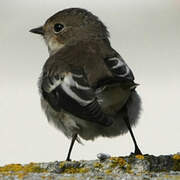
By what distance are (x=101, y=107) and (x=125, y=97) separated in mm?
273

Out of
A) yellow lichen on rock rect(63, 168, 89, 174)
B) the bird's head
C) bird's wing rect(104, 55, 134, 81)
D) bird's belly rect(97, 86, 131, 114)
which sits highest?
the bird's head

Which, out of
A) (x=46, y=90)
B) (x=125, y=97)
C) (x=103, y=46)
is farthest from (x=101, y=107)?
(x=103, y=46)

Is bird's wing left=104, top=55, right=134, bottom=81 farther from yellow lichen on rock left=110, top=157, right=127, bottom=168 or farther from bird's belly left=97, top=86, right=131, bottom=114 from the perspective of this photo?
yellow lichen on rock left=110, top=157, right=127, bottom=168

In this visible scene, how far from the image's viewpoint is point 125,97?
17.0ft

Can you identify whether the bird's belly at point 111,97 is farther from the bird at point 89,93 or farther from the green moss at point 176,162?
the green moss at point 176,162

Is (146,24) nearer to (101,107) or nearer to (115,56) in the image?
(115,56)

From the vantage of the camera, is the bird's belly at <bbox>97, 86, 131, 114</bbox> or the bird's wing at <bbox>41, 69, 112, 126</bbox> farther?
the bird's belly at <bbox>97, 86, 131, 114</bbox>

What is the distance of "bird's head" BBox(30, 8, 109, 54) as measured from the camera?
23.1 feet

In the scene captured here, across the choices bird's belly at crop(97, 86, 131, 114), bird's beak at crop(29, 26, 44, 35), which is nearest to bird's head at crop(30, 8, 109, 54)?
bird's beak at crop(29, 26, 44, 35)

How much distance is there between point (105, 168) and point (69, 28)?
3857 millimetres

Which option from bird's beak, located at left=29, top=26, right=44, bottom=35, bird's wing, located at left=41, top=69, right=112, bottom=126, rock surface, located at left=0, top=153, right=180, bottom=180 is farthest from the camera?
bird's beak, located at left=29, top=26, right=44, bottom=35

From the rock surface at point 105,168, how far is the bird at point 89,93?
1.30 meters

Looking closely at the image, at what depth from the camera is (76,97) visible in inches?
197

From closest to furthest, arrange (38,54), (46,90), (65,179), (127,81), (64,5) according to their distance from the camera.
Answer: (65,179), (127,81), (46,90), (38,54), (64,5)
